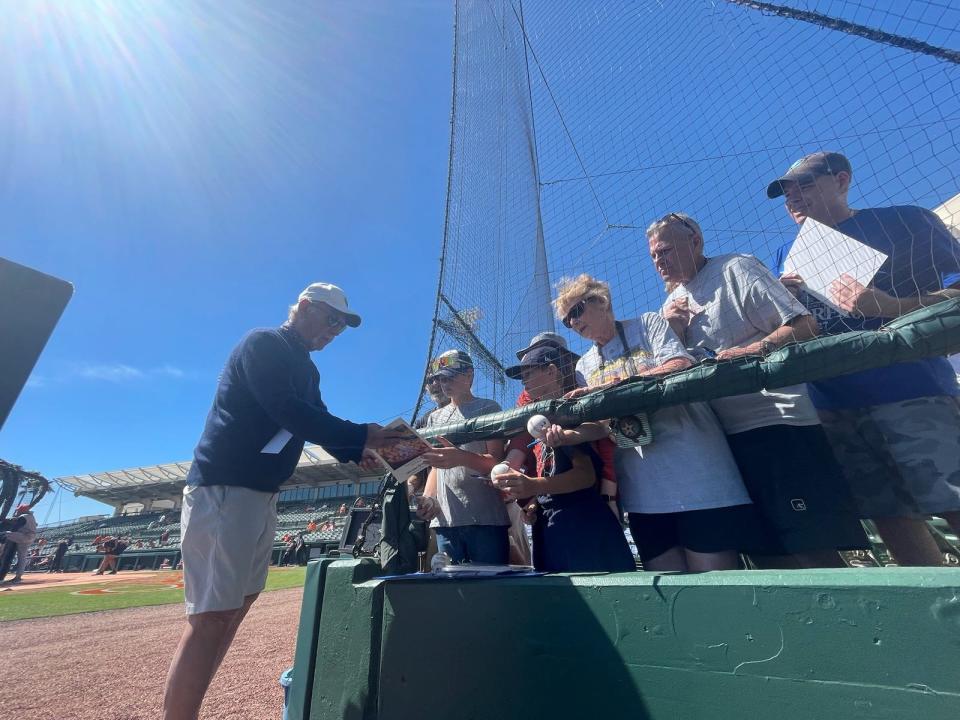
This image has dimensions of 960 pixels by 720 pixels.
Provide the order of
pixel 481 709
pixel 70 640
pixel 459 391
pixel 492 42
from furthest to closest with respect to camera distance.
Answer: pixel 492 42 → pixel 70 640 → pixel 459 391 → pixel 481 709

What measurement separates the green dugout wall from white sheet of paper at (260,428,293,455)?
679 mm

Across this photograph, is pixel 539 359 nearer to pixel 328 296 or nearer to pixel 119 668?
pixel 328 296

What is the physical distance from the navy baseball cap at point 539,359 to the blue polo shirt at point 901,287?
94 centimetres

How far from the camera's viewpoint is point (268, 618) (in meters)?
4.83

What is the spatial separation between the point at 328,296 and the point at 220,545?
1.11 metres

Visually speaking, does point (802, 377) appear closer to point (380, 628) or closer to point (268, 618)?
point (380, 628)

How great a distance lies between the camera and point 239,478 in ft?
5.37

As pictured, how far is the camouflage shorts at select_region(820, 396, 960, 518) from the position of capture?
4.42 ft

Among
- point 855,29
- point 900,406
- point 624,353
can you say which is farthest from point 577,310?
point 855,29

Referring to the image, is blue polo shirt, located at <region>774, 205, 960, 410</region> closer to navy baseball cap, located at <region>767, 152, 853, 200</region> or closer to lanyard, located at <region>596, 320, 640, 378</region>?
navy baseball cap, located at <region>767, 152, 853, 200</region>

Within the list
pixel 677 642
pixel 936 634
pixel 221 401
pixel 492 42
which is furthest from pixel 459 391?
pixel 492 42

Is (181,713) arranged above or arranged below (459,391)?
below

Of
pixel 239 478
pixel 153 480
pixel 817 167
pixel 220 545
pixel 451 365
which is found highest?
pixel 153 480

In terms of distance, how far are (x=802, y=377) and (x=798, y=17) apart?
109 inches
